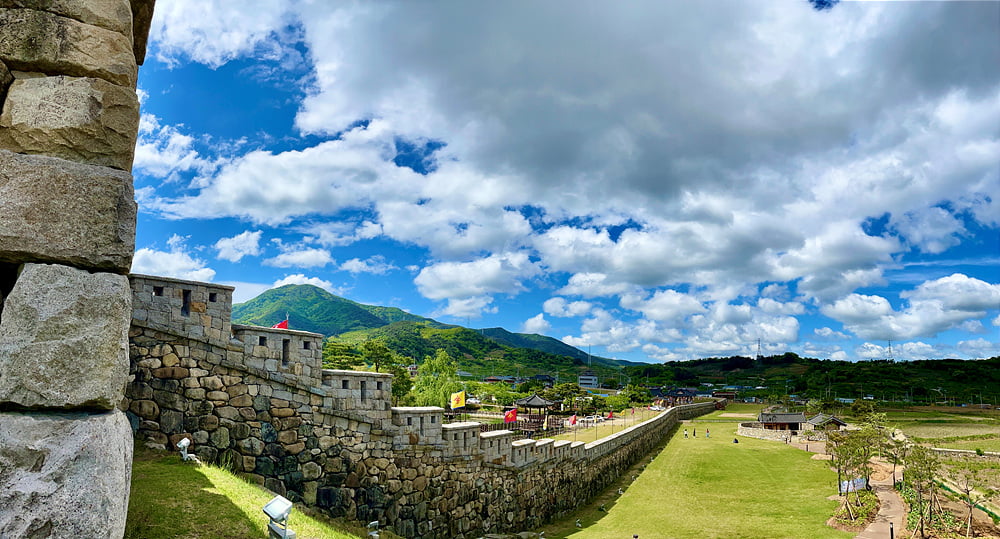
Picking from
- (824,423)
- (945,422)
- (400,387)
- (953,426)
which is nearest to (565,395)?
(824,423)

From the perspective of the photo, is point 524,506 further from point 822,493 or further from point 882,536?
point 822,493

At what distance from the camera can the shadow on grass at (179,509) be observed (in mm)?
8000

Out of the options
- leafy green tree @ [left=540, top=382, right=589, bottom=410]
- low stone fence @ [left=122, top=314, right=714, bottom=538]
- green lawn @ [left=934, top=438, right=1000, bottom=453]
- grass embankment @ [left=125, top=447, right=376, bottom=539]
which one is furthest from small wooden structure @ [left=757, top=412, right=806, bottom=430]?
grass embankment @ [left=125, top=447, right=376, bottom=539]

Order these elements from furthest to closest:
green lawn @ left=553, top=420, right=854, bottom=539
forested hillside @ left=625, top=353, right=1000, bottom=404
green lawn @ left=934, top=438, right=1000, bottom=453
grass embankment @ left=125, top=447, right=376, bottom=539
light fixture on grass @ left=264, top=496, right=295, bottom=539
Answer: forested hillside @ left=625, top=353, right=1000, bottom=404 → green lawn @ left=934, top=438, right=1000, bottom=453 → green lawn @ left=553, top=420, right=854, bottom=539 → grass embankment @ left=125, top=447, right=376, bottom=539 → light fixture on grass @ left=264, top=496, right=295, bottom=539

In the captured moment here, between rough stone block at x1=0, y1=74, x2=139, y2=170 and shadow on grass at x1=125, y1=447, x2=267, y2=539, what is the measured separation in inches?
257

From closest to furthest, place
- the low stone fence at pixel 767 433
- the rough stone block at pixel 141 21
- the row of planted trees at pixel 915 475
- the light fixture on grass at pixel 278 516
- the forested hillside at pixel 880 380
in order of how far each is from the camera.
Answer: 1. the rough stone block at pixel 141 21
2. the light fixture on grass at pixel 278 516
3. the row of planted trees at pixel 915 475
4. the low stone fence at pixel 767 433
5. the forested hillside at pixel 880 380

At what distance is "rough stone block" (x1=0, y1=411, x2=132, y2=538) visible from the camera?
2660 mm

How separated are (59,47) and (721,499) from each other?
28.8 m

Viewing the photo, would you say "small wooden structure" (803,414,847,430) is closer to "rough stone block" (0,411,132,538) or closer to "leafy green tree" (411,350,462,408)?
"leafy green tree" (411,350,462,408)

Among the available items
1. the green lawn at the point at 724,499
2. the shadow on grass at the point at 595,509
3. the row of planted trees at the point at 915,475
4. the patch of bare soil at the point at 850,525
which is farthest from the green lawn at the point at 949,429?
the patch of bare soil at the point at 850,525

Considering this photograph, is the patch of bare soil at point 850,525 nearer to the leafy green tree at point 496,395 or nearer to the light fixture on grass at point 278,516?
the light fixture on grass at point 278,516

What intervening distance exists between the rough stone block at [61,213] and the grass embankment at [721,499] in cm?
1909

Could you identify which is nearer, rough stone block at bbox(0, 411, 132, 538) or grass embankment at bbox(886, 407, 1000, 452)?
rough stone block at bbox(0, 411, 132, 538)

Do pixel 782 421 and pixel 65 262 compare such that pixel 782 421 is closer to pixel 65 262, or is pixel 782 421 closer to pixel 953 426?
pixel 953 426
